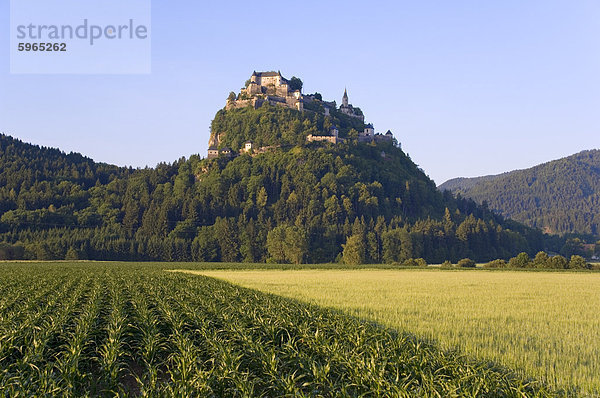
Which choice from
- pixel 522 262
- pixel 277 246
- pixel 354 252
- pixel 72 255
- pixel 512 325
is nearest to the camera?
pixel 512 325

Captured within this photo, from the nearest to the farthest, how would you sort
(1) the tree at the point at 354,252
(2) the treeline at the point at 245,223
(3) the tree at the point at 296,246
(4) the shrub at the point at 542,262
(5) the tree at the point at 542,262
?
(4) the shrub at the point at 542,262, (5) the tree at the point at 542,262, (1) the tree at the point at 354,252, (3) the tree at the point at 296,246, (2) the treeline at the point at 245,223

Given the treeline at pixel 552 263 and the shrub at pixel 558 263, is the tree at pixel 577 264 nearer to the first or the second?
the treeline at pixel 552 263

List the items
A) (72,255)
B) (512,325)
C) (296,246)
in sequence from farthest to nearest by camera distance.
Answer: (296,246)
(72,255)
(512,325)

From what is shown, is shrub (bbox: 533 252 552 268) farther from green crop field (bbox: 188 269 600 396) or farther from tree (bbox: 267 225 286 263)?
tree (bbox: 267 225 286 263)

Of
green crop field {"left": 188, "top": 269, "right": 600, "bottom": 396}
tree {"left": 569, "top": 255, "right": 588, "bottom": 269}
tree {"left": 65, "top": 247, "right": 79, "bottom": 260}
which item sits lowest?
tree {"left": 569, "top": 255, "right": 588, "bottom": 269}

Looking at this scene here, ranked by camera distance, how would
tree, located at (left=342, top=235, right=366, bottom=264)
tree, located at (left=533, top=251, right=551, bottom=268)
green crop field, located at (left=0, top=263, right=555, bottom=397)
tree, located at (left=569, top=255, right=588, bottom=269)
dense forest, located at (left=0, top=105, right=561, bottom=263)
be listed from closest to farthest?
green crop field, located at (left=0, top=263, right=555, bottom=397), tree, located at (left=569, top=255, right=588, bottom=269), tree, located at (left=533, top=251, right=551, bottom=268), tree, located at (left=342, top=235, right=366, bottom=264), dense forest, located at (left=0, top=105, right=561, bottom=263)

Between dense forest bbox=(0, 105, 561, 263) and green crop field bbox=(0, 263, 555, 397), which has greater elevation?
dense forest bbox=(0, 105, 561, 263)

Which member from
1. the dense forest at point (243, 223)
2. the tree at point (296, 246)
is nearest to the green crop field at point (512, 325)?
the dense forest at point (243, 223)

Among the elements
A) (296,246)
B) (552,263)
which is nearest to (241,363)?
(552,263)

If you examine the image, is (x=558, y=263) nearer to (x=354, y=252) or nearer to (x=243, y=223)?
(x=354, y=252)

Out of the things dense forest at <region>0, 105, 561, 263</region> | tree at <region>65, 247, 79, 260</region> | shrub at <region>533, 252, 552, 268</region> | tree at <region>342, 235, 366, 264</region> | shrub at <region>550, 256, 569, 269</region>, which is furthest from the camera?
dense forest at <region>0, 105, 561, 263</region>

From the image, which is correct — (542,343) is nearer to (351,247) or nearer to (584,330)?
(584,330)

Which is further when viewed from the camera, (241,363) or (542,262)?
(542,262)

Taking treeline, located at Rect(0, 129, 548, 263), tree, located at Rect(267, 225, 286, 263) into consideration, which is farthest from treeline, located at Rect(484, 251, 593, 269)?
tree, located at Rect(267, 225, 286, 263)
